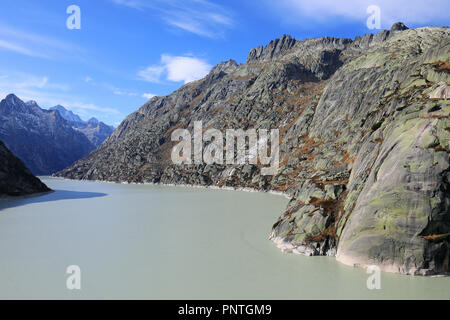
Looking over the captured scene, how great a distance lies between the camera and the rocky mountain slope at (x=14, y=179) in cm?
8575

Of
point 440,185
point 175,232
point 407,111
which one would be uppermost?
point 407,111

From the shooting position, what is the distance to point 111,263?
24.6 meters

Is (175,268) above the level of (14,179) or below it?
below

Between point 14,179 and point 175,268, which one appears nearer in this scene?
point 175,268

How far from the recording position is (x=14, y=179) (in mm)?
90312

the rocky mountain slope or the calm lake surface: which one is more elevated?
the rocky mountain slope

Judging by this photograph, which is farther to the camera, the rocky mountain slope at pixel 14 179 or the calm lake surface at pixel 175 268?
the rocky mountain slope at pixel 14 179

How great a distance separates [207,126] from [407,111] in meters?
147

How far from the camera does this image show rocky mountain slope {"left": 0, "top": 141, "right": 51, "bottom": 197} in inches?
3376

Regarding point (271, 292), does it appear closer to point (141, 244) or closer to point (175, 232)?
point (141, 244)

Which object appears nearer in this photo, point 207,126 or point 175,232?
point 175,232

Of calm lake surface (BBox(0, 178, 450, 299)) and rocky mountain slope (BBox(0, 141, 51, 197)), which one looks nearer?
calm lake surface (BBox(0, 178, 450, 299))

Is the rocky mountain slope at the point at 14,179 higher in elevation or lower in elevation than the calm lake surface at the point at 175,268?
higher
